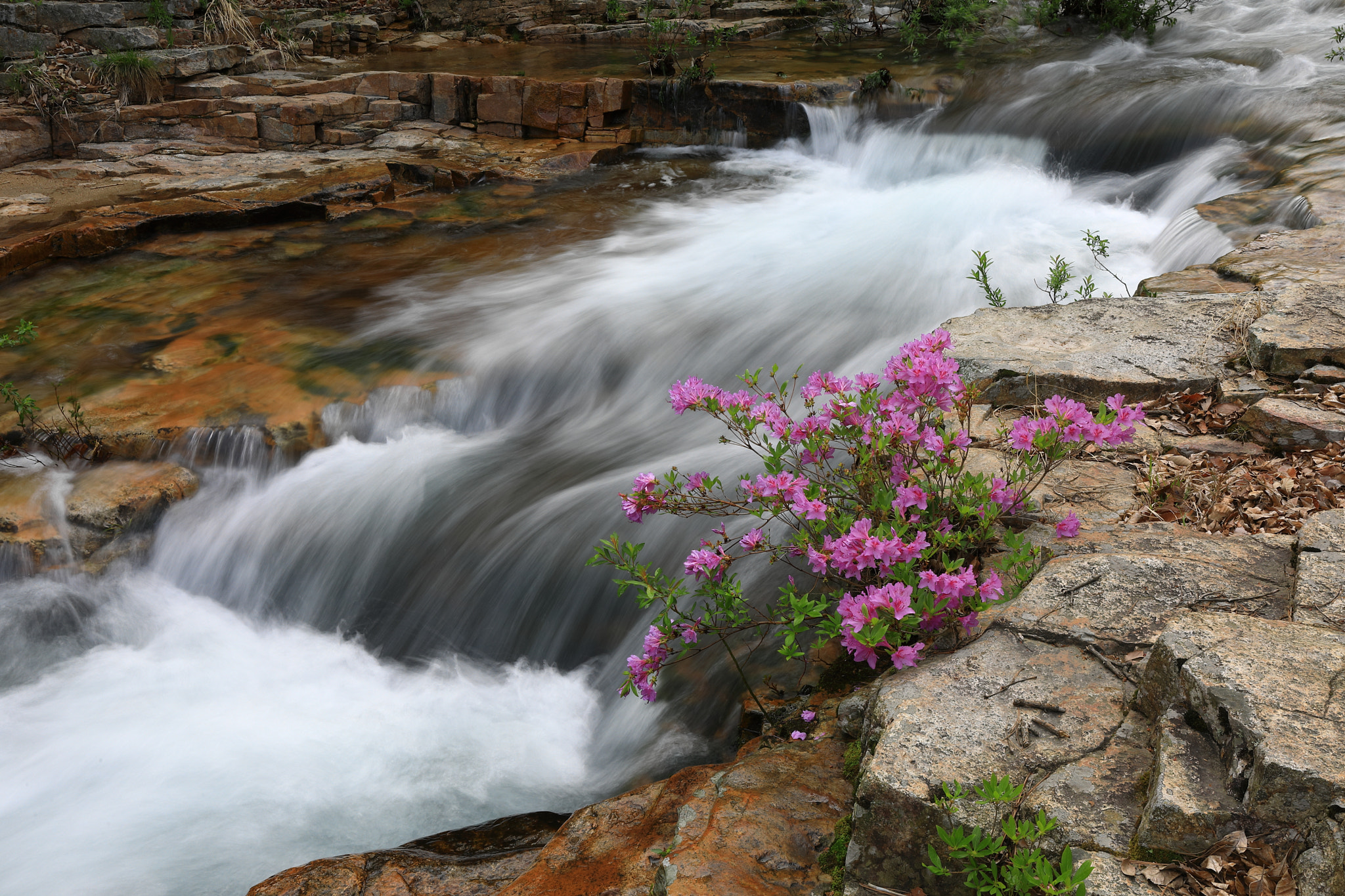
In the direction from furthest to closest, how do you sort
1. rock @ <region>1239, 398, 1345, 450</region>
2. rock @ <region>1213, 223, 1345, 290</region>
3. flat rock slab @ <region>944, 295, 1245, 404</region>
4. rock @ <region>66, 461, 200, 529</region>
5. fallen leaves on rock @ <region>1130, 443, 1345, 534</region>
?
rock @ <region>66, 461, 200, 529</region>, rock @ <region>1213, 223, 1345, 290</region>, flat rock slab @ <region>944, 295, 1245, 404</region>, rock @ <region>1239, 398, 1345, 450</region>, fallen leaves on rock @ <region>1130, 443, 1345, 534</region>

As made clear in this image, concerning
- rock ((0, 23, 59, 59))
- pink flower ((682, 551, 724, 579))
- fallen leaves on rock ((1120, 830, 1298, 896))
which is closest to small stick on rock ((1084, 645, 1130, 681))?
fallen leaves on rock ((1120, 830, 1298, 896))

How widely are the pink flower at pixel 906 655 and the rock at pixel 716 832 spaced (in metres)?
0.39

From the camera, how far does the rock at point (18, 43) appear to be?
1102 cm

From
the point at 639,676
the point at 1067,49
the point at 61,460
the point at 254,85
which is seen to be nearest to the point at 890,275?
the point at 639,676

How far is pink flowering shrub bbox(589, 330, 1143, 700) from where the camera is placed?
8.17ft

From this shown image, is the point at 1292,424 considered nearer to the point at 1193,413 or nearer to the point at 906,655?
the point at 1193,413

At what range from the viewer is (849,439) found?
297 cm

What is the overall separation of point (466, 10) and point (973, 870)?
1695 centimetres

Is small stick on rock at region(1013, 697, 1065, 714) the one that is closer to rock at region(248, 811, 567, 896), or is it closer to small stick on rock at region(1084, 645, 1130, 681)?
small stick on rock at region(1084, 645, 1130, 681)

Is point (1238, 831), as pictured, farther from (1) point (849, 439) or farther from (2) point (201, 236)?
(2) point (201, 236)

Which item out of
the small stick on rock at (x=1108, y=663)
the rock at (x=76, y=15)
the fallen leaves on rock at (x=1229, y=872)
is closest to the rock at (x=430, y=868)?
the small stick on rock at (x=1108, y=663)

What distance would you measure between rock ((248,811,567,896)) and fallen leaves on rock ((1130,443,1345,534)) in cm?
229

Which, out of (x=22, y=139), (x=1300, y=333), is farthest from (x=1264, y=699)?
(x=22, y=139)

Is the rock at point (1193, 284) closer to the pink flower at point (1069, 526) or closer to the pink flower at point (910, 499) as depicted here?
the pink flower at point (1069, 526)
